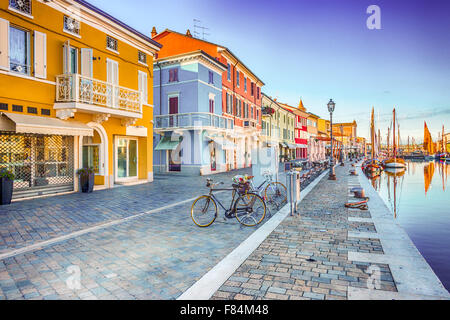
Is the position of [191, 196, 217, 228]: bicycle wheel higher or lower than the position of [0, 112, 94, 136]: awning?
lower

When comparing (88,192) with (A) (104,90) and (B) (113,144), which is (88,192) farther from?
(A) (104,90)

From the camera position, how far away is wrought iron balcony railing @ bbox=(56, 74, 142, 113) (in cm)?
1033

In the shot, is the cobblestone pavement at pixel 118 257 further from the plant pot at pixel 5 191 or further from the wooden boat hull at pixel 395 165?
the wooden boat hull at pixel 395 165

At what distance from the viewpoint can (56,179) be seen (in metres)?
11.0

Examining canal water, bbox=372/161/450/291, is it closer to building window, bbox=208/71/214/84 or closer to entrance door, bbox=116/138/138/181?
entrance door, bbox=116/138/138/181

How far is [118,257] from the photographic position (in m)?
4.45

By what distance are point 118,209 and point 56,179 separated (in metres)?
4.59

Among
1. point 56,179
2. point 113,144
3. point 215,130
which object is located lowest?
point 56,179

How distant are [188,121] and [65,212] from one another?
13343 millimetres

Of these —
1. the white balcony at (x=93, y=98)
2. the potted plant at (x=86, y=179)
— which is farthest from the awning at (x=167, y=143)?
the potted plant at (x=86, y=179)

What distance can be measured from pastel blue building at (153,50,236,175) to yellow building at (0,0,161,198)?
5956 millimetres

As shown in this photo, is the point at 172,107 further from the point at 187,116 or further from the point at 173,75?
the point at 173,75

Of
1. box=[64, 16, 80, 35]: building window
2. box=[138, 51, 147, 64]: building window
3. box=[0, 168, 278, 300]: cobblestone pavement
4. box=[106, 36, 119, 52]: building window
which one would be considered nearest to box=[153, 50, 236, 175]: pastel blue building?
box=[138, 51, 147, 64]: building window

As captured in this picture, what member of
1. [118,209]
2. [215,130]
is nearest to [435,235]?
[118,209]
